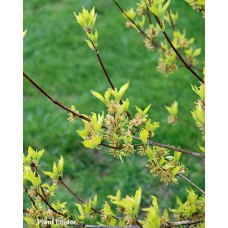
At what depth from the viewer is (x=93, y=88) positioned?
2922mm

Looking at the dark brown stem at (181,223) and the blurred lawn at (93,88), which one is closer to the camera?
the dark brown stem at (181,223)

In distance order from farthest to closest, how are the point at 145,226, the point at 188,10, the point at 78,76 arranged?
the point at 78,76, the point at 188,10, the point at 145,226

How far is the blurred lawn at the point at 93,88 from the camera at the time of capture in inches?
98.0

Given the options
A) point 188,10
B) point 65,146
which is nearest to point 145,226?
point 188,10

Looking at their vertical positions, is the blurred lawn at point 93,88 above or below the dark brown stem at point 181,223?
above

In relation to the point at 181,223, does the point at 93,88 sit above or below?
above

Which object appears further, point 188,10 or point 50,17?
point 50,17

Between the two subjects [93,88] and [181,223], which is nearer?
[181,223]

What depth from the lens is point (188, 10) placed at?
2.36m

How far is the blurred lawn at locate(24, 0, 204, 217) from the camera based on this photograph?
8.16 ft

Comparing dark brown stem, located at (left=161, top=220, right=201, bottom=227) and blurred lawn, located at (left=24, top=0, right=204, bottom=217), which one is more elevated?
blurred lawn, located at (left=24, top=0, right=204, bottom=217)

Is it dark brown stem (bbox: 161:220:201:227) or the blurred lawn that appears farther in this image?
the blurred lawn
